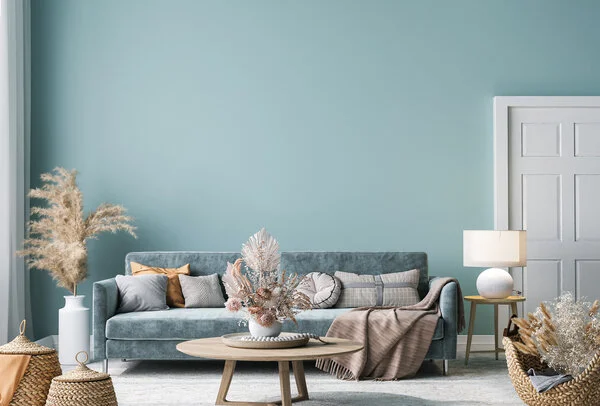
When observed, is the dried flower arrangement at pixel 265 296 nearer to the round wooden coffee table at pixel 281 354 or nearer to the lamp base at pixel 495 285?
the round wooden coffee table at pixel 281 354

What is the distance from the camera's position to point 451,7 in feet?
22.2

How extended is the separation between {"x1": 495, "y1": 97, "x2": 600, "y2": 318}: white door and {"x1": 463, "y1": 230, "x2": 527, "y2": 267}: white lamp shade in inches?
30.6

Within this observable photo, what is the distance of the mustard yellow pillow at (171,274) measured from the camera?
5999 millimetres

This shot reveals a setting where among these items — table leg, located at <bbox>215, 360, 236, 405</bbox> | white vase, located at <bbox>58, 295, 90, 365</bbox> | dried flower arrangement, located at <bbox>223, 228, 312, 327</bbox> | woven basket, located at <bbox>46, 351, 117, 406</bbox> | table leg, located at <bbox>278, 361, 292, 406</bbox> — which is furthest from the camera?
white vase, located at <bbox>58, 295, 90, 365</bbox>

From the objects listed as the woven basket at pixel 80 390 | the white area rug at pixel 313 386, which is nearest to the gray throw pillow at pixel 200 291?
the white area rug at pixel 313 386

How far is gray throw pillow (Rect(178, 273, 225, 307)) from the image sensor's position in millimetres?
5957

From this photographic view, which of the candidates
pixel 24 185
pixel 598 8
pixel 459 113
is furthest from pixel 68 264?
pixel 598 8

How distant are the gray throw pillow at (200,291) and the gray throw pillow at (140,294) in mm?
186

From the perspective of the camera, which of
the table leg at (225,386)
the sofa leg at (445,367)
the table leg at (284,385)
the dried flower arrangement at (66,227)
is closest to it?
the table leg at (284,385)

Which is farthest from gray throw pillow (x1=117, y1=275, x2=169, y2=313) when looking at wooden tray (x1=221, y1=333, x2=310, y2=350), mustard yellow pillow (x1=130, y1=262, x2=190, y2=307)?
wooden tray (x1=221, y1=333, x2=310, y2=350)

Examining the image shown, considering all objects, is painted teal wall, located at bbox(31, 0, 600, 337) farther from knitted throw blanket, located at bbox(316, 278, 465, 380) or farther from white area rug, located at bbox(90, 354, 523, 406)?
knitted throw blanket, located at bbox(316, 278, 465, 380)

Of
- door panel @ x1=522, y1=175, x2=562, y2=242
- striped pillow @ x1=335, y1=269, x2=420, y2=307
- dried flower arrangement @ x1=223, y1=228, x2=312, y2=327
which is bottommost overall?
striped pillow @ x1=335, y1=269, x2=420, y2=307

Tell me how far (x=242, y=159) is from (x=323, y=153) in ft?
2.25

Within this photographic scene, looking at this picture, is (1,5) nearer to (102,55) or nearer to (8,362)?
(102,55)
